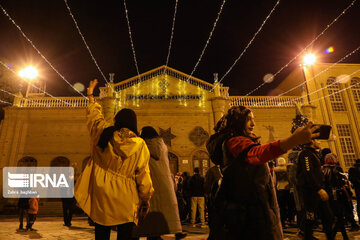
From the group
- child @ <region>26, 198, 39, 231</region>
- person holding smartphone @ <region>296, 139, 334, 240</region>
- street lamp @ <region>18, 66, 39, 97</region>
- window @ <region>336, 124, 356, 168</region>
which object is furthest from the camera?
street lamp @ <region>18, 66, 39, 97</region>

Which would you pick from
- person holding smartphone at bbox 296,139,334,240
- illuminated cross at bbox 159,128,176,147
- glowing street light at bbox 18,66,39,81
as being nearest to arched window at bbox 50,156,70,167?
illuminated cross at bbox 159,128,176,147

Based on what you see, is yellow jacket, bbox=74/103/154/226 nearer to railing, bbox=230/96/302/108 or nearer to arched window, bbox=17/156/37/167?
arched window, bbox=17/156/37/167

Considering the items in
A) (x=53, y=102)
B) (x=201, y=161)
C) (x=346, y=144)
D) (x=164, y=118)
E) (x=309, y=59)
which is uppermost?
(x=309, y=59)

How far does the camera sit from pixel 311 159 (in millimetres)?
3805

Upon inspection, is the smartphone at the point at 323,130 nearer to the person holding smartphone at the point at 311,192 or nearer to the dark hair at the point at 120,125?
the dark hair at the point at 120,125

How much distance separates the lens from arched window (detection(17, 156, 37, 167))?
15.0 m

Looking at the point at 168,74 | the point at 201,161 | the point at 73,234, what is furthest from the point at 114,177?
the point at 168,74

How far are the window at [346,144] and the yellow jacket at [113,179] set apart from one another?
19.5 m

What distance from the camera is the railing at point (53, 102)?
16.4 metres

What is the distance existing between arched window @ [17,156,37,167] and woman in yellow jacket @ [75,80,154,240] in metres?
15.6

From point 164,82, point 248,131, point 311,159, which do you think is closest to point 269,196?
point 248,131

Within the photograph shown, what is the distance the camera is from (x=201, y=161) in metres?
15.7

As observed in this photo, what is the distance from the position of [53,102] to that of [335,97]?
22.2 metres

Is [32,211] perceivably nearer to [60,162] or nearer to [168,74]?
[60,162]
